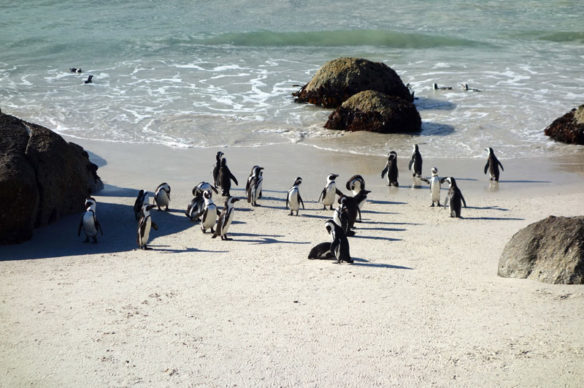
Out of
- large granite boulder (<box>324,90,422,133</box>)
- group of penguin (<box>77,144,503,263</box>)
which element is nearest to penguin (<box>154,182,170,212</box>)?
group of penguin (<box>77,144,503,263</box>)

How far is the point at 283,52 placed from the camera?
28891mm

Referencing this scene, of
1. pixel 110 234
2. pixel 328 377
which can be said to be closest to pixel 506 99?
pixel 110 234

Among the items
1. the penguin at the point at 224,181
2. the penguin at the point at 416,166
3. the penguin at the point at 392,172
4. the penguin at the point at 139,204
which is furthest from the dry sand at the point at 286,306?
the penguin at the point at 416,166

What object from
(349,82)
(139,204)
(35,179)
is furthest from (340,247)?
(349,82)

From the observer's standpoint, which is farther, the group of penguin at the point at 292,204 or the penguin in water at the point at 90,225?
the penguin in water at the point at 90,225

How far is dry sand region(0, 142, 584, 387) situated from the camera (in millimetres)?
6137

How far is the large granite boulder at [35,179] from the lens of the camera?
1037cm

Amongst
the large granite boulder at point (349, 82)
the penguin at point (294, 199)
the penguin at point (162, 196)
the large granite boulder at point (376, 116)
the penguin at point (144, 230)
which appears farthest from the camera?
the large granite boulder at point (349, 82)

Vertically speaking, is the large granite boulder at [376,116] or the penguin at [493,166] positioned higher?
the large granite boulder at [376,116]

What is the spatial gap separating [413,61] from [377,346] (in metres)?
21.5

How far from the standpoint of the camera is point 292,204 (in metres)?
11.9

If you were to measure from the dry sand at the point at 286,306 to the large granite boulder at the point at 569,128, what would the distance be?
4481 millimetres

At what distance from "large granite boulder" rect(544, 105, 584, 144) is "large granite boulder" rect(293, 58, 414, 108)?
435 centimetres

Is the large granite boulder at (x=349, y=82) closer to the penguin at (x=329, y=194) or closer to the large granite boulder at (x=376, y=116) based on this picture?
the large granite boulder at (x=376, y=116)
